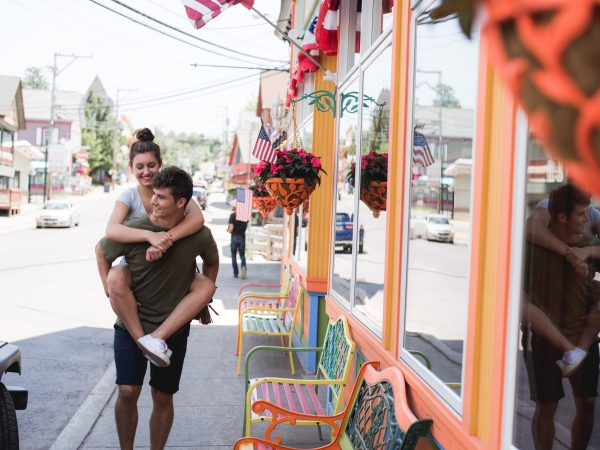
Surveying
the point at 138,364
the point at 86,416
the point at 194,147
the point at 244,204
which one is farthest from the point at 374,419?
the point at 194,147

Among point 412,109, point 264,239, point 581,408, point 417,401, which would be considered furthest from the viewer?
point 264,239

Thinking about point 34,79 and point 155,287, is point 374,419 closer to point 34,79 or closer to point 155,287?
point 155,287

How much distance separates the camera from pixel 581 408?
2.63 m

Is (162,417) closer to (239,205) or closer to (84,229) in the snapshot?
(239,205)

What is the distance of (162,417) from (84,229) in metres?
27.7

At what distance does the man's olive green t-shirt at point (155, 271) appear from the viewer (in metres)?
3.82

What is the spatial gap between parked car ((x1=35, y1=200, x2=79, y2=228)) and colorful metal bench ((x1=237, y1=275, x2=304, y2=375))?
23.6m

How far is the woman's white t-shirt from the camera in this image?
4.09 metres

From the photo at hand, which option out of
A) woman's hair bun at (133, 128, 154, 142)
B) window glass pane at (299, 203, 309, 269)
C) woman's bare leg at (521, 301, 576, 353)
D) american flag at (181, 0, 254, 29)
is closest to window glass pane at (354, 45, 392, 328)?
woman's bare leg at (521, 301, 576, 353)

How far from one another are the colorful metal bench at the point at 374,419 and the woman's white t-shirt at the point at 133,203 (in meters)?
1.42

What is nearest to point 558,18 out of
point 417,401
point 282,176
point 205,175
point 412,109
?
point 417,401

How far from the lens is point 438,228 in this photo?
317 centimetres

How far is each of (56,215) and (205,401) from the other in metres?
26.1

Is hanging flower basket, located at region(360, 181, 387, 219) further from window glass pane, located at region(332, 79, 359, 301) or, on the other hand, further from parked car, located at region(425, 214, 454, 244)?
parked car, located at region(425, 214, 454, 244)
